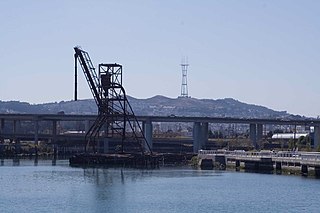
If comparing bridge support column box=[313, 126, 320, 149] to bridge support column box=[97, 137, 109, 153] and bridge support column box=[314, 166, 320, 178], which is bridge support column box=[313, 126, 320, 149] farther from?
bridge support column box=[314, 166, 320, 178]

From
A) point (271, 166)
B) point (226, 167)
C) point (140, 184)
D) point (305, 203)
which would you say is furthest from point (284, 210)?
point (226, 167)

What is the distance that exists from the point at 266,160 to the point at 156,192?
28.9m

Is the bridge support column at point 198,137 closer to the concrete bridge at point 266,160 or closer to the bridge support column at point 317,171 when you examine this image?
the concrete bridge at point 266,160

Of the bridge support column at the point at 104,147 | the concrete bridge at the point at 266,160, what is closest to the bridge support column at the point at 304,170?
the concrete bridge at the point at 266,160

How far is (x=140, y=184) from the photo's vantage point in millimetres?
63406

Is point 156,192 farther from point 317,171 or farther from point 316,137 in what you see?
point 316,137

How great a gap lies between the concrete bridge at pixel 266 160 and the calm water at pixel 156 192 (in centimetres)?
328

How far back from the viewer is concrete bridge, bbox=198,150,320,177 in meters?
72.1

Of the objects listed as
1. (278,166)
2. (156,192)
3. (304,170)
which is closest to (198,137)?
(278,166)

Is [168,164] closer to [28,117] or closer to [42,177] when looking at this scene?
[42,177]

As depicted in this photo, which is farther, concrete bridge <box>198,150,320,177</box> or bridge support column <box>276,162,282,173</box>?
bridge support column <box>276,162,282,173</box>

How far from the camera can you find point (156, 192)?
5572cm

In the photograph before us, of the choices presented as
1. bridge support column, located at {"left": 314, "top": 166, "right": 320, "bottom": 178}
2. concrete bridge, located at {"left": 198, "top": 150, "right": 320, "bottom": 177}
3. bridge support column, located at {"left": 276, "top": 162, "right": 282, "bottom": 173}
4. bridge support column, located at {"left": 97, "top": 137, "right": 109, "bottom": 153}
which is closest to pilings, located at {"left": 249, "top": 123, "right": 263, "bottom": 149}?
bridge support column, located at {"left": 97, "top": 137, "right": 109, "bottom": 153}

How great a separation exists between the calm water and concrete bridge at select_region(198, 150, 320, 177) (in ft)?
10.8
